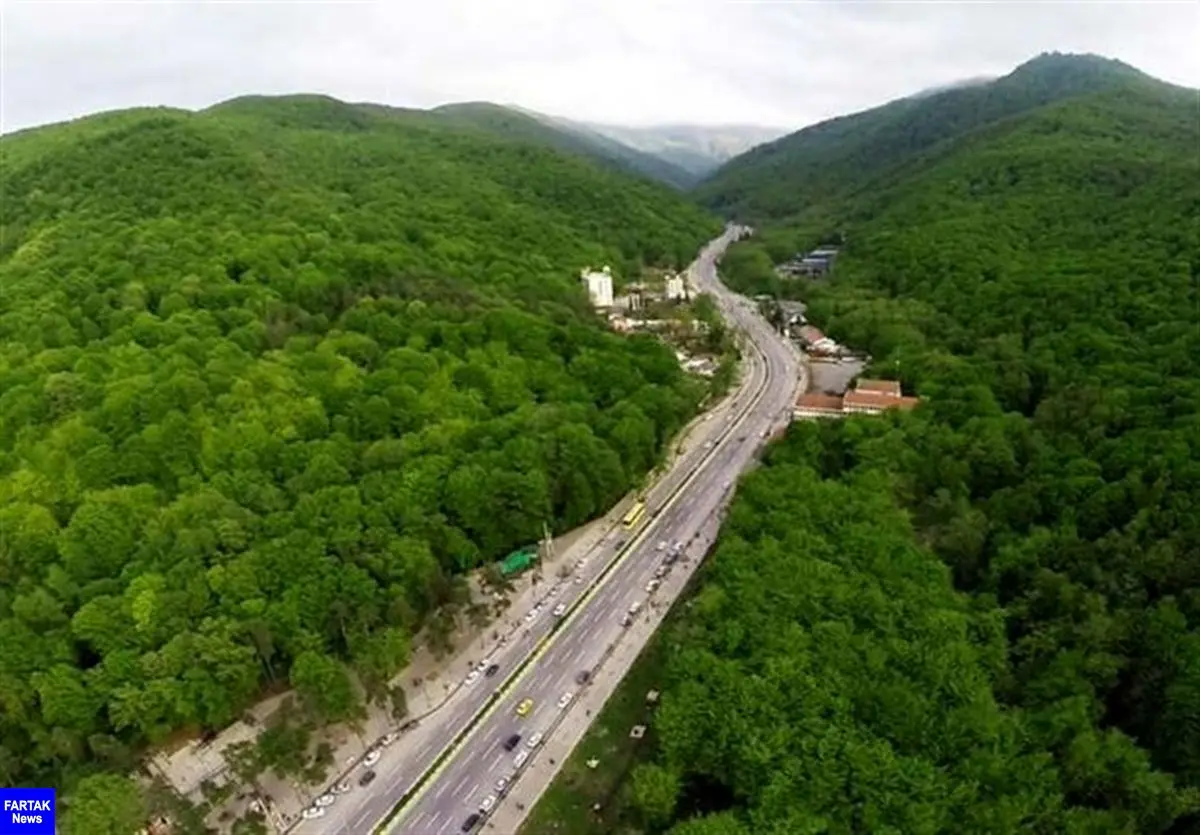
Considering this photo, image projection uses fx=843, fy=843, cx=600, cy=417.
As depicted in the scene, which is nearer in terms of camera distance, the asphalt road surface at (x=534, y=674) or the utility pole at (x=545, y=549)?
the asphalt road surface at (x=534, y=674)

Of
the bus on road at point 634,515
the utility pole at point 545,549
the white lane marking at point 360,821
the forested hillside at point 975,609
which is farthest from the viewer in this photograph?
the bus on road at point 634,515

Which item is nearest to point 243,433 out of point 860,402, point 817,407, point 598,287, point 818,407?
point 817,407

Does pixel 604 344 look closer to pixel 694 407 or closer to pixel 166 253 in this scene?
Answer: pixel 694 407

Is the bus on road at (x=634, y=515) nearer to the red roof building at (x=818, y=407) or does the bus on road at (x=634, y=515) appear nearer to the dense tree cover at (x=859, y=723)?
the dense tree cover at (x=859, y=723)

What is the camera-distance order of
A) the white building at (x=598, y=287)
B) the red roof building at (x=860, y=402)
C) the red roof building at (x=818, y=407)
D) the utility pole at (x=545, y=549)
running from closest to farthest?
1. the utility pole at (x=545, y=549)
2. the red roof building at (x=860, y=402)
3. the red roof building at (x=818, y=407)
4. the white building at (x=598, y=287)

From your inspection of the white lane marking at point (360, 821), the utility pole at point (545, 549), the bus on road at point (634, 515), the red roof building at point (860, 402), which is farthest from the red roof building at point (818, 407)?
the white lane marking at point (360, 821)

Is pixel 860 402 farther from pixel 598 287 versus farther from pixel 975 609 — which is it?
pixel 598 287

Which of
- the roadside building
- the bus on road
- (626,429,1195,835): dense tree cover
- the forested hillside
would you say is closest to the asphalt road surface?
the bus on road

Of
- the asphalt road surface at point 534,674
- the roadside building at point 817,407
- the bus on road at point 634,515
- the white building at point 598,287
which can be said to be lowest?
the asphalt road surface at point 534,674
